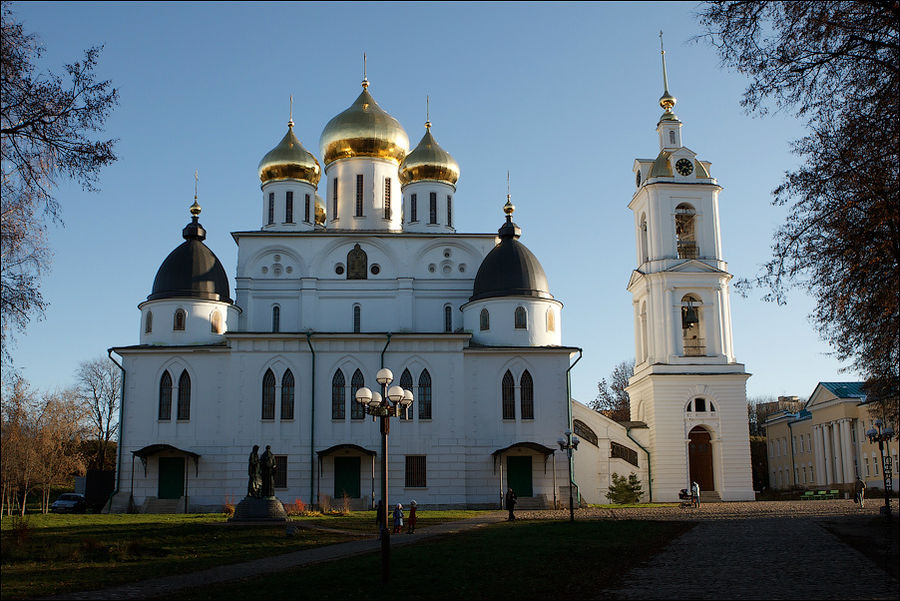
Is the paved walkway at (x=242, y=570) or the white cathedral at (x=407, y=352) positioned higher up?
the white cathedral at (x=407, y=352)

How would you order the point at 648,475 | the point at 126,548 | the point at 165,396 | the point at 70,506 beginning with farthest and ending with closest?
1. the point at 648,475
2. the point at 70,506
3. the point at 165,396
4. the point at 126,548

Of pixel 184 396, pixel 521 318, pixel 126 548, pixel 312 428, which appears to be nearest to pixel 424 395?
pixel 312 428

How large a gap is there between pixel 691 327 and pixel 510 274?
10.6 metres

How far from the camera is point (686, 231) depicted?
1647 inches

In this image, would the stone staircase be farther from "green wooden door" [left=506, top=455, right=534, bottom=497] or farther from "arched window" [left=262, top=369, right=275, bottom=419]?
"green wooden door" [left=506, top=455, right=534, bottom=497]

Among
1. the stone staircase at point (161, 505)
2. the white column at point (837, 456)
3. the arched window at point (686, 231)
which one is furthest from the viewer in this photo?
the white column at point (837, 456)

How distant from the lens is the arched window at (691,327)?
40.0 metres

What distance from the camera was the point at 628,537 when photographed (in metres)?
19.2

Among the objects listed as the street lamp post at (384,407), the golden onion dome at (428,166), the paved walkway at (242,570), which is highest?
the golden onion dome at (428,166)

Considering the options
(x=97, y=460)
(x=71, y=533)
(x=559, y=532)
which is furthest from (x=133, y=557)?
(x=97, y=460)

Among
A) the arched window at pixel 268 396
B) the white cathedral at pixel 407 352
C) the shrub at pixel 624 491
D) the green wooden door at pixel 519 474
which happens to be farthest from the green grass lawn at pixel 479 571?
the shrub at pixel 624 491

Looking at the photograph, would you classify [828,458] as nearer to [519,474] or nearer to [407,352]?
[519,474]

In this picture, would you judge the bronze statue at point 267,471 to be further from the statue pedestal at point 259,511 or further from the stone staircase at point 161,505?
the stone staircase at point 161,505

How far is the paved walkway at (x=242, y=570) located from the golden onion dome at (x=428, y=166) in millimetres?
21039
